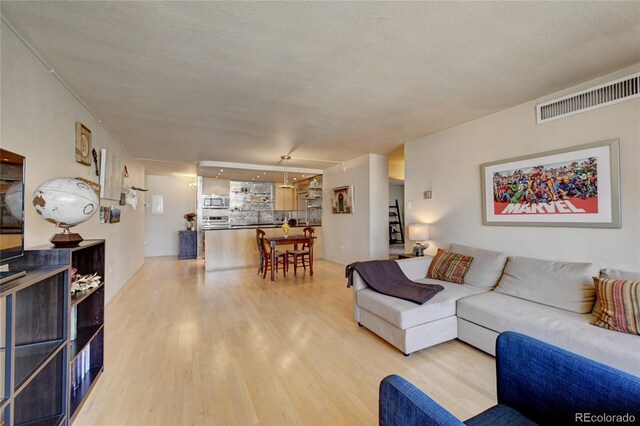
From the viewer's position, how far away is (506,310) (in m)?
2.25

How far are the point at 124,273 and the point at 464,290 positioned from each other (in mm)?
5325

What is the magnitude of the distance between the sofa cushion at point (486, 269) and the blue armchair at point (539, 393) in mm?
1880

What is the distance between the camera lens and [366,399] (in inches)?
70.1

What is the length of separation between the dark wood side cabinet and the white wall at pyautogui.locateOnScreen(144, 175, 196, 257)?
34.8 inches

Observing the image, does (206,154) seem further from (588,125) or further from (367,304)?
(588,125)

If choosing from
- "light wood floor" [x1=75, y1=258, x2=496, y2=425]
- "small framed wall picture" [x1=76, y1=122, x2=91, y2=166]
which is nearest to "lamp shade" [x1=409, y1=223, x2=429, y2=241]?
"light wood floor" [x1=75, y1=258, x2=496, y2=425]

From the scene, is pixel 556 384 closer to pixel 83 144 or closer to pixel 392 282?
pixel 392 282

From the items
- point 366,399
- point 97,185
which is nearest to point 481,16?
point 366,399

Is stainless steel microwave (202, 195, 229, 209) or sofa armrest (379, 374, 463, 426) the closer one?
sofa armrest (379, 374, 463, 426)

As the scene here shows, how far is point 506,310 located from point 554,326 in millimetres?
326

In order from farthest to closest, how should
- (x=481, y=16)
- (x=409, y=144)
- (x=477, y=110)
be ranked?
1. (x=409, y=144)
2. (x=477, y=110)
3. (x=481, y=16)

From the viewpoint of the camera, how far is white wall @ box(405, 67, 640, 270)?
2.32 metres

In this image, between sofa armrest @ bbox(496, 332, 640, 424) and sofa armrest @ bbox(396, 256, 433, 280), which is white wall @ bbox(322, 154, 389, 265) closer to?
sofa armrest @ bbox(396, 256, 433, 280)

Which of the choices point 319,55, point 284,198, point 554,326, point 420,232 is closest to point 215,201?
point 284,198
